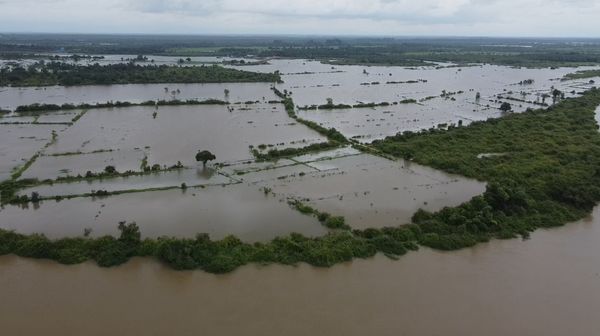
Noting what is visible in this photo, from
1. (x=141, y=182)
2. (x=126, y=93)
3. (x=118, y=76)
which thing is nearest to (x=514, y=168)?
(x=141, y=182)

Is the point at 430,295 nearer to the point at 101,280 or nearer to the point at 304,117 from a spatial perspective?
the point at 101,280

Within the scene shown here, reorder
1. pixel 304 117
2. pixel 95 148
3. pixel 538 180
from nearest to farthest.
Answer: pixel 538 180 < pixel 95 148 < pixel 304 117

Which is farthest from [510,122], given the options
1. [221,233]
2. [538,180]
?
[221,233]

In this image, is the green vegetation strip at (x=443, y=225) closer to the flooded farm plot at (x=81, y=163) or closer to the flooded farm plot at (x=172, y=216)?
the flooded farm plot at (x=172, y=216)

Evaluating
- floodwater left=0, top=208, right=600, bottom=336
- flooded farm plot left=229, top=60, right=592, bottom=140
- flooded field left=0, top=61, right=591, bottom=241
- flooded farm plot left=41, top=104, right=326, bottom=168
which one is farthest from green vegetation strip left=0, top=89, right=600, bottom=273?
flooded farm plot left=229, top=60, right=592, bottom=140

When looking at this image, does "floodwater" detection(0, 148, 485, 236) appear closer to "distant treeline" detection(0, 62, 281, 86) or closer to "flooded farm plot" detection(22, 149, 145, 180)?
"flooded farm plot" detection(22, 149, 145, 180)

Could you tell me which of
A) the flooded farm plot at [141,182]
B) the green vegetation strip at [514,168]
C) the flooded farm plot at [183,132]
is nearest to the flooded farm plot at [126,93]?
the flooded farm plot at [183,132]
